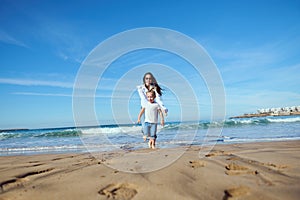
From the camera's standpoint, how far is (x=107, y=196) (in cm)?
240

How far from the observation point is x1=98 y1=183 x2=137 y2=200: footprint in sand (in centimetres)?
239

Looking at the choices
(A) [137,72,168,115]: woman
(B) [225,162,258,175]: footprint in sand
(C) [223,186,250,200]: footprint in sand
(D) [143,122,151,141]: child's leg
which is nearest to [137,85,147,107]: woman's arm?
(A) [137,72,168,115]: woman

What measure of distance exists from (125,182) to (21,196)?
1.17m

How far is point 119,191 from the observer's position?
2566 millimetres

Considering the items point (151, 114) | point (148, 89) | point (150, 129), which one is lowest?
point (150, 129)

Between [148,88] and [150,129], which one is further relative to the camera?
[150,129]

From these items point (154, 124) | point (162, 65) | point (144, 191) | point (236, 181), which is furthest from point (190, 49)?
point (144, 191)

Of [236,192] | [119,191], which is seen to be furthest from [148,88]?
[236,192]

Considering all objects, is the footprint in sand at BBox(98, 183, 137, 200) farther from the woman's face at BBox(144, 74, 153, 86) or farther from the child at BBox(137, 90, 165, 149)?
the woman's face at BBox(144, 74, 153, 86)

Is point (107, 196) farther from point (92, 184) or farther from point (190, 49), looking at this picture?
point (190, 49)

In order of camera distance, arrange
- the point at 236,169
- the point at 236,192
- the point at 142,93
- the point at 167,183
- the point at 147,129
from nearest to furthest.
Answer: the point at 236,192, the point at 167,183, the point at 236,169, the point at 142,93, the point at 147,129

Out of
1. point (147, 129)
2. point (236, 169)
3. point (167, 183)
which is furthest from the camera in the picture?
point (147, 129)

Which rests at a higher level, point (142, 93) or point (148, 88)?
point (148, 88)

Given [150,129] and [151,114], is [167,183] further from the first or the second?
[150,129]
